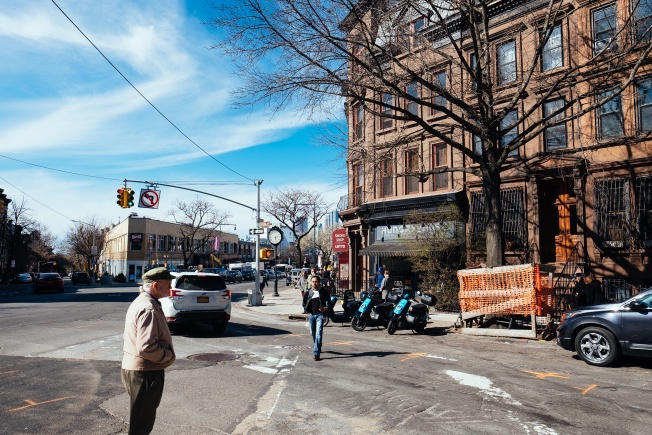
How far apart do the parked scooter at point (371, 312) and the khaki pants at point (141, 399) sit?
10.2 metres

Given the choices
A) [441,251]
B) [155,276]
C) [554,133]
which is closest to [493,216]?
[441,251]

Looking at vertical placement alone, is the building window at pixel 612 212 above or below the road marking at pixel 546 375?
above

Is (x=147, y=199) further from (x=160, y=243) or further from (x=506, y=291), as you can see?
(x=160, y=243)

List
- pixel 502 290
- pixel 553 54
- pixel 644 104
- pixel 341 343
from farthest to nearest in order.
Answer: pixel 553 54 → pixel 644 104 → pixel 502 290 → pixel 341 343

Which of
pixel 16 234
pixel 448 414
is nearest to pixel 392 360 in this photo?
pixel 448 414

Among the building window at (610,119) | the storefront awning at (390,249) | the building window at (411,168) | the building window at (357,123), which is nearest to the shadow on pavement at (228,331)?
the storefront awning at (390,249)

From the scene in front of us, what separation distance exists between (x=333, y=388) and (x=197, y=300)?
6347 mm

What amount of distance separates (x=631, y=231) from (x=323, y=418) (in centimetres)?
1447

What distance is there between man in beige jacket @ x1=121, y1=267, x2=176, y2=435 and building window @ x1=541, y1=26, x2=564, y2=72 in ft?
59.6

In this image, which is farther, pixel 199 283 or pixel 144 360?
pixel 199 283

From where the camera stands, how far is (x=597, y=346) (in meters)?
9.12

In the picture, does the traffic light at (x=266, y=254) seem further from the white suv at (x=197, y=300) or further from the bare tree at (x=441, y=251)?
the white suv at (x=197, y=300)

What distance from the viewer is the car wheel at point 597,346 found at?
8852mm

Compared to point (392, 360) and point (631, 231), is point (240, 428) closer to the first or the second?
point (392, 360)
